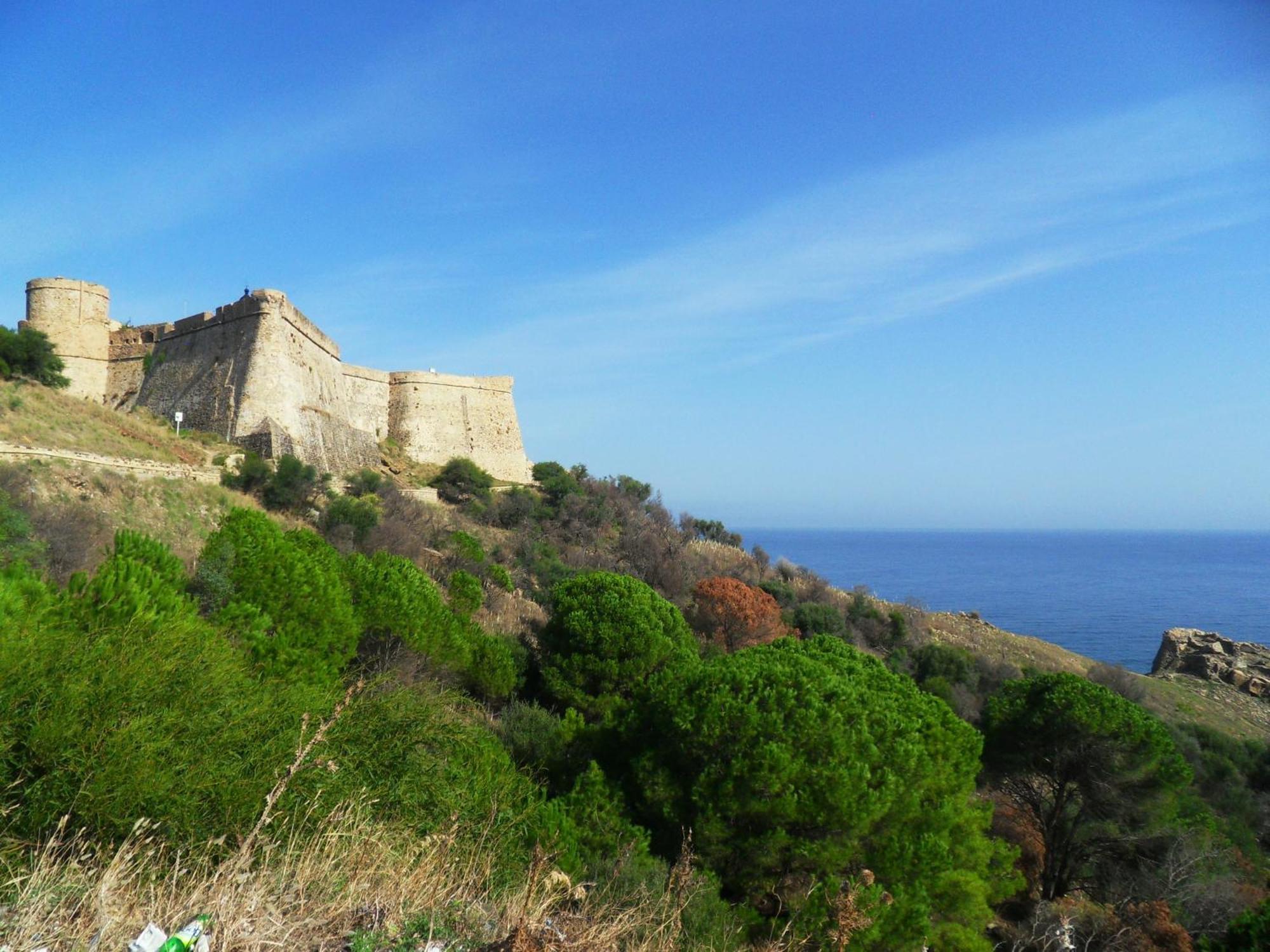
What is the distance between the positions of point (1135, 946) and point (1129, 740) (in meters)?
4.12

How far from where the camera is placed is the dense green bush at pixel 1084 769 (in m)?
13.3

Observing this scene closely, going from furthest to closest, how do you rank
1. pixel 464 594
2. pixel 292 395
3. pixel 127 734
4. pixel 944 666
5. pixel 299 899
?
pixel 944 666, pixel 292 395, pixel 464 594, pixel 127 734, pixel 299 899

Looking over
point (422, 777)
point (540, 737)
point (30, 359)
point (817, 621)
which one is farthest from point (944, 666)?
point (30, 359)

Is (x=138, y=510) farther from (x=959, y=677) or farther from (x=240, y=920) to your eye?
(x=959, y=677)

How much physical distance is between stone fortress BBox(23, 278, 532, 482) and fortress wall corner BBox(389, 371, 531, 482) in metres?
1.58

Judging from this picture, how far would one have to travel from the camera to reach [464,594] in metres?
16.4

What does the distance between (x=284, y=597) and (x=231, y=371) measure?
14.5 metres

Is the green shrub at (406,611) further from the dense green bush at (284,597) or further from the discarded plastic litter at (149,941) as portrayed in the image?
the discarded plastic litter at (149,941)

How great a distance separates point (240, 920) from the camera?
10.4 feet

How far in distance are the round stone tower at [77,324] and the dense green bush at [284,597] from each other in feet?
55.7

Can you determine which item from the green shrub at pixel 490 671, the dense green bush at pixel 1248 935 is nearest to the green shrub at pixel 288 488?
the green shrub at pixel 490 671

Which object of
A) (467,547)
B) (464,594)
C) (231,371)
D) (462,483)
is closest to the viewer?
(464,594)

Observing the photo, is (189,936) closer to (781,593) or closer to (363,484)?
(363,484)

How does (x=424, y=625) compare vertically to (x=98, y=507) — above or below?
below
